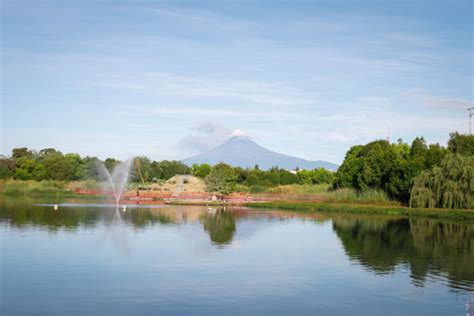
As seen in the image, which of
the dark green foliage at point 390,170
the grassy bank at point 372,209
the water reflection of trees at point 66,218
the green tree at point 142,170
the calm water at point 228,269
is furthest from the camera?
the green tree at point 142,170

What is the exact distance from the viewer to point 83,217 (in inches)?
1501

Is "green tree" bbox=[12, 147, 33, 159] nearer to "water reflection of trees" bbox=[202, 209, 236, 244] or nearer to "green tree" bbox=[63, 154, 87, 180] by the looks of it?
"green tree" bbox=[63, 154, 87, 180]

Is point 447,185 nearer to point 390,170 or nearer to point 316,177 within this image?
point 390,170

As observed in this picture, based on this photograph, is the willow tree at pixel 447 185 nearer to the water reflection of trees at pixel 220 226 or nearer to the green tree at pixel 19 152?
the water reflection of trees at pixel 220 226

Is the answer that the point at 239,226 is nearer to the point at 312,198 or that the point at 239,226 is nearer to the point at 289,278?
the point at 289,278

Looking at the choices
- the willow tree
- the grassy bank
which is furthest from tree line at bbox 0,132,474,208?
the grassy bank

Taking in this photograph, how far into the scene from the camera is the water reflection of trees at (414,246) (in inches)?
823

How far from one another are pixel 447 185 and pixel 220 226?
2037cm

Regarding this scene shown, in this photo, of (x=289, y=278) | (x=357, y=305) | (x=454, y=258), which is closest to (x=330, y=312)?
(x=357, y=305)

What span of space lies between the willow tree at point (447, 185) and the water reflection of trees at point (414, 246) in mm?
4532

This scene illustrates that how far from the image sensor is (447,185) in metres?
44.4

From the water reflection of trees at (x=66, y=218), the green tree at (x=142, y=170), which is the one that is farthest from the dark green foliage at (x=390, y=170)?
the green tree at (x=142, y=170)

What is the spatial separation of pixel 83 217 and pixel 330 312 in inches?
1056

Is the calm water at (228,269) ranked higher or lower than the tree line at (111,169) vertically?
lower
